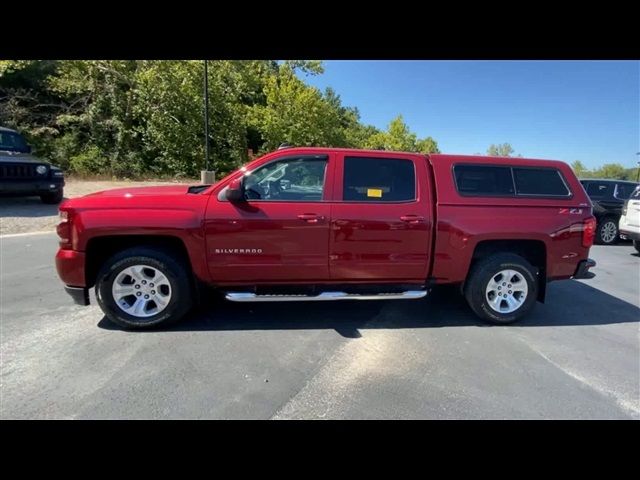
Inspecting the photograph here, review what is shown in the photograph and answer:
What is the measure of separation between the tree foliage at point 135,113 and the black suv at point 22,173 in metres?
9.17

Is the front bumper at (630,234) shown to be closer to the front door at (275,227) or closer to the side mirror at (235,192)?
the front door at (275,227)

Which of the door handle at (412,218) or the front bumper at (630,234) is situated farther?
the front bumper at (630,234)

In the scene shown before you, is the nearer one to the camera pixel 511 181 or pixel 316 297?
pixel 316 297

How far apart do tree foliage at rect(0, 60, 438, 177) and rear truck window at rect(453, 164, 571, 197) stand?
62.3 feet

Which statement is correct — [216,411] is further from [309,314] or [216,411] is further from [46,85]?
[46,85]

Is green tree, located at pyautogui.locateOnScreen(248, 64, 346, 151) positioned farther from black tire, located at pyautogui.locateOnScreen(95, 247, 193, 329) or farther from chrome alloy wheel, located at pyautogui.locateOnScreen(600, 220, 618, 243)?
black tire, located at pyautogui.locateOnScreen(95, 247, 193, 329)

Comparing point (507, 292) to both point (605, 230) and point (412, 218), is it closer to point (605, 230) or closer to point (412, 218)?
point (412, 218)

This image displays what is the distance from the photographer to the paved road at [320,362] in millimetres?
2504

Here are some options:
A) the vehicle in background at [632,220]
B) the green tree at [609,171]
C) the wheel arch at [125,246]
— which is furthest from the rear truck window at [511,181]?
the green tree at [609,171]

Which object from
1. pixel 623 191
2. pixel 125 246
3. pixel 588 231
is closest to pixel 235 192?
pixel 125 246

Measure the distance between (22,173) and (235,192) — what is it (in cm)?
893

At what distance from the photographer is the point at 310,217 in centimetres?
361
